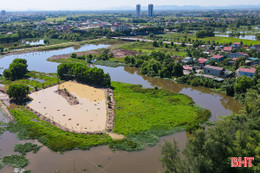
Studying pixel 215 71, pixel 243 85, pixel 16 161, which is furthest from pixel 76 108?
pixel 215 71

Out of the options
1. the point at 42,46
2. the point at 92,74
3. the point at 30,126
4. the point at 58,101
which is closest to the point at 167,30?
the point at 42,46

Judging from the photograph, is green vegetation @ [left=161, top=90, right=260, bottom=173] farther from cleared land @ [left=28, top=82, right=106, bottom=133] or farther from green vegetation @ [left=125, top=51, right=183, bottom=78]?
green vegetation @ [left=125, top=51, right=183, bottom=78]

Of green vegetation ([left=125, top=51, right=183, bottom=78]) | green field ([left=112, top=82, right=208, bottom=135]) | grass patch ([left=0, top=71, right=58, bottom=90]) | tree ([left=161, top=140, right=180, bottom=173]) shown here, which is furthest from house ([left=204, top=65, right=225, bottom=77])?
grass patch ([left=0, top=71, right=58, bottom=90])

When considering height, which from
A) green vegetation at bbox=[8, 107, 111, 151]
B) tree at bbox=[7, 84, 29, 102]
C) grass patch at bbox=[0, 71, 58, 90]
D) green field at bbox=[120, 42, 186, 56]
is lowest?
green vegetation at bbox=[8, 107, 111, 151]

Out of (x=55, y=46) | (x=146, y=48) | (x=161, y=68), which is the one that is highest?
(x=55, y=46)

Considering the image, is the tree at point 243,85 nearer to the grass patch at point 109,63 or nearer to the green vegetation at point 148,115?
the green vegetation at point 148,115

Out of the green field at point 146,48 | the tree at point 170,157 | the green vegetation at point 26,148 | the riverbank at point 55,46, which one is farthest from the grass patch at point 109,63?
the tree at point 170,157

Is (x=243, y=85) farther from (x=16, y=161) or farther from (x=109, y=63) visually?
(x=109, y=63)
